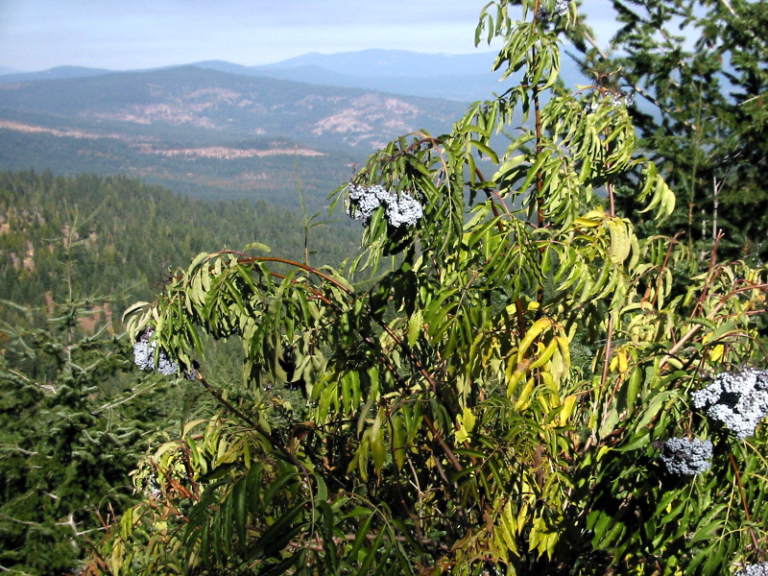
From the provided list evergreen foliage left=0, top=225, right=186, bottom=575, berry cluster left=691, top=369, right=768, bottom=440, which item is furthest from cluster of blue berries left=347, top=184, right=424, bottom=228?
evergreen foliage left=0, top=225, right=186, bottom=575

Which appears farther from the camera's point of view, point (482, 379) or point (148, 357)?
point (482, 379)

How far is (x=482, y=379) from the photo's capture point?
8.35ft

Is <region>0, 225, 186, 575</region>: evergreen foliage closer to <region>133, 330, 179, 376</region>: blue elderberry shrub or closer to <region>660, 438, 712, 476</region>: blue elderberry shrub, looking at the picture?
<region>133, 330, 179, 376</region>: blue elderberry shrub

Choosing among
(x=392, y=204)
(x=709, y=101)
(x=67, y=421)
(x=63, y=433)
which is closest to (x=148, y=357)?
(x=392, y=204)

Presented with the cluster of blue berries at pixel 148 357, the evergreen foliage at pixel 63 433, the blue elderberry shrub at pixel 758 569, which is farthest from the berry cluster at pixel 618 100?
the evergreen foliage at pixel 63 433

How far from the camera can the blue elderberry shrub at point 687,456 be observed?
1.56 m

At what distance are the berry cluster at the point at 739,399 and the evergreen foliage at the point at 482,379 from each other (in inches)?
3.1

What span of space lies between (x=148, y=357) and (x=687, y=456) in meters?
1.62

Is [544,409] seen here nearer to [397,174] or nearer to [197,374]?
[397,174]

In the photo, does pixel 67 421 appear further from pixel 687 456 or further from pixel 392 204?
pixel 687 456

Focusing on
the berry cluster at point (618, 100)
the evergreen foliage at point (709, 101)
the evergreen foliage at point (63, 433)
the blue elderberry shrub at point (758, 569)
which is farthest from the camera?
the evergreen foliage at point (709, 101)

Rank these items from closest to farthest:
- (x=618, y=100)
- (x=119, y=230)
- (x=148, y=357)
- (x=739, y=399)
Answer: (x=739, y=399) < (x=148, y=357) < (x=618, y=100) < (x=119, y=230)

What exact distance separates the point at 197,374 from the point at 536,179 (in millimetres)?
1481

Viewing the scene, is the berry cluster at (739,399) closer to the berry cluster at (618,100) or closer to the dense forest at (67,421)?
the berry cluster at (618,100)
